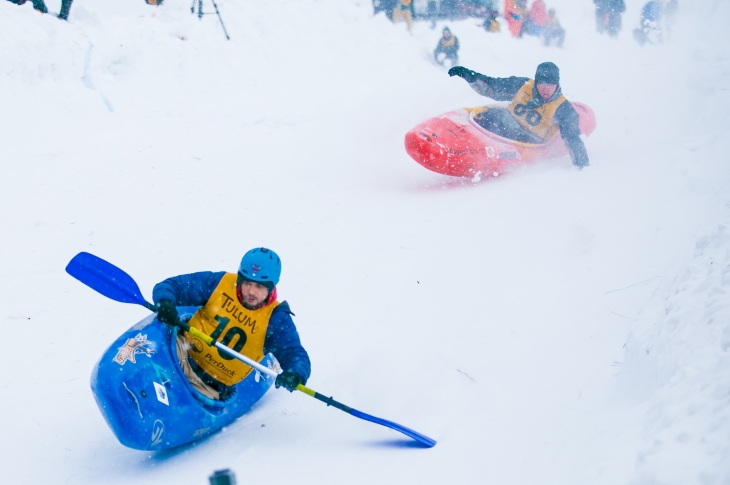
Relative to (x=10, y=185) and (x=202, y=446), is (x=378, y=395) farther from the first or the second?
(x=10, y=185)

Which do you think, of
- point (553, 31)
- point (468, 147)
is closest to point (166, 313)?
point (468, 147)

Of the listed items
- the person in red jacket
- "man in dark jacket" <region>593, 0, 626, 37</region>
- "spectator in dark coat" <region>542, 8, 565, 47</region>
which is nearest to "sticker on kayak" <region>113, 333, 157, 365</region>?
the person in red jacket

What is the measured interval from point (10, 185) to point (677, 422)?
259 inches

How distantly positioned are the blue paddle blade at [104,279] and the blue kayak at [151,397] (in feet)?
0.67

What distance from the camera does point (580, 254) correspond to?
17.0 ft

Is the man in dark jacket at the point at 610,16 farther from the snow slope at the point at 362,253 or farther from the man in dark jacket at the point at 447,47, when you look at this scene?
the snow slope at the point at 362,253

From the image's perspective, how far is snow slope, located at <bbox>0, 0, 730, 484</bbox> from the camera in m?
2.77

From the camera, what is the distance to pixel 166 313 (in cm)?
346

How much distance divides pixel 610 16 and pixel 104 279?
20473mm

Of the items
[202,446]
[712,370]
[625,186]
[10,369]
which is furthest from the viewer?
[625,186]

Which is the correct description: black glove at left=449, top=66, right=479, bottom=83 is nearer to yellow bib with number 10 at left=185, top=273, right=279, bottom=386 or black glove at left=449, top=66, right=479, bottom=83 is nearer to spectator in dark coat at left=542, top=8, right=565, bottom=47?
yellow bib with number 10 at left=185, top=273, right=279, bottom=386

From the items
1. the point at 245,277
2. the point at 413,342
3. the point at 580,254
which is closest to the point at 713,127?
the point at 580,254

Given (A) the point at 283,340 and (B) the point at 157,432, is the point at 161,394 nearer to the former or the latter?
(B) the point at 157,432

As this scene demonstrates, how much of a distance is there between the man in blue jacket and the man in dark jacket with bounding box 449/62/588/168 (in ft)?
16.5
